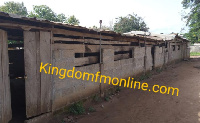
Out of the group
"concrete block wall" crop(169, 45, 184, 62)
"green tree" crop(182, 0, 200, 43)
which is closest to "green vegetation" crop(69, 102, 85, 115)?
"concrete block wall" crop(169, 45, 184, 62)

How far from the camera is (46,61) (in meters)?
3.79

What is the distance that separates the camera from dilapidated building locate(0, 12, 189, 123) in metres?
3.26

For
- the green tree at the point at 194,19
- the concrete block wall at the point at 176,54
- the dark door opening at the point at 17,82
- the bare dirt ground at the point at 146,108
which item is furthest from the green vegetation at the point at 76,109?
the green tree at the point at 194,19

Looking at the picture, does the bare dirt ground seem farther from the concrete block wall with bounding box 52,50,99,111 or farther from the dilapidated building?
the dilapidated building

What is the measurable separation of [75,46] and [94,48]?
3.08ft

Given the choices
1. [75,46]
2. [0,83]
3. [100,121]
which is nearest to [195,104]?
[100,121]

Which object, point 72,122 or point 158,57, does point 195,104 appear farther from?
point 158,57

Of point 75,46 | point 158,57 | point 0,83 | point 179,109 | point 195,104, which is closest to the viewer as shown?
point 0,83

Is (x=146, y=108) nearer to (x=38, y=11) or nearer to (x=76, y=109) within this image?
(x=76, y=109)

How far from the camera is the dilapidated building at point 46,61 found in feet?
10.7

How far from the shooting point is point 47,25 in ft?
12.5

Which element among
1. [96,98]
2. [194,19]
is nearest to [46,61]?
[96,98]

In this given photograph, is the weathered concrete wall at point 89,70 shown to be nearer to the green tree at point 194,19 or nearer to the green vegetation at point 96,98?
the green vegetation at point 96,98

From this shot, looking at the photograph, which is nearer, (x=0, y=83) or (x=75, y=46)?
(x=0, y=83)
